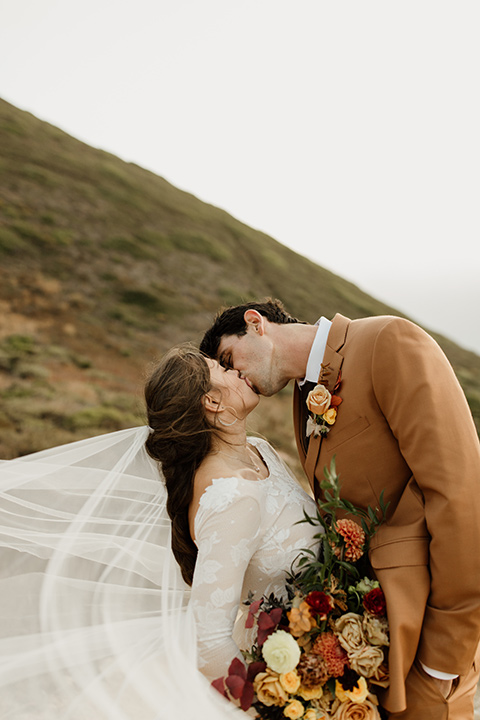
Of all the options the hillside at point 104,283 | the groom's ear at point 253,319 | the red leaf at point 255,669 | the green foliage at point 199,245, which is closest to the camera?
the red leaf at point 255,669

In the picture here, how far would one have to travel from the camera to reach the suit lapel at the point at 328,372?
296cm

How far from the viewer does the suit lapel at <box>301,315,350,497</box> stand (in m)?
2.96

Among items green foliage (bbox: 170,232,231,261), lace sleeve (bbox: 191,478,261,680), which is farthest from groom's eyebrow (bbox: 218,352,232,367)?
green foliage (bbox: 170,232,231,261)

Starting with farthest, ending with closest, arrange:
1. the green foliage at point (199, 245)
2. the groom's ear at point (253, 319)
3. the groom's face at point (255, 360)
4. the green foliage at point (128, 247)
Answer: the green foliage at point (199, 245) < the green foliage at point (128, 247) < the groom's ear at point (253, 319) < the groom's face at point (255, 360)

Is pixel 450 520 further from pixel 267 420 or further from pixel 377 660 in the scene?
pixel 267 420

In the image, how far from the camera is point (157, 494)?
11.5 ft

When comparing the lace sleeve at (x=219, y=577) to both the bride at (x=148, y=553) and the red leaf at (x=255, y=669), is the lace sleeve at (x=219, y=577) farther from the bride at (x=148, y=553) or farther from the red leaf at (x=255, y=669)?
the red leaf at (x=255, y=669)

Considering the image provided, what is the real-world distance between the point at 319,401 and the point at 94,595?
149 centimetres

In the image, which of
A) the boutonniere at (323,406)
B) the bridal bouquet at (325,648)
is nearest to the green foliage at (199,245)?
the boutonniere at (323,406)

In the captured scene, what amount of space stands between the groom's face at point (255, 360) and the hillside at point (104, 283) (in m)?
4.46

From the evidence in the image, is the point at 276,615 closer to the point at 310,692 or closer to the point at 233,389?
the point at 310,692

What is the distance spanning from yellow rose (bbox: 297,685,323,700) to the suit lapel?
1.05 metres

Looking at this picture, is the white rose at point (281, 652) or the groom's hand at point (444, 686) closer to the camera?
the white rose at point (281, 652)

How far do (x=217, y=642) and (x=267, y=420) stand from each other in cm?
1258
